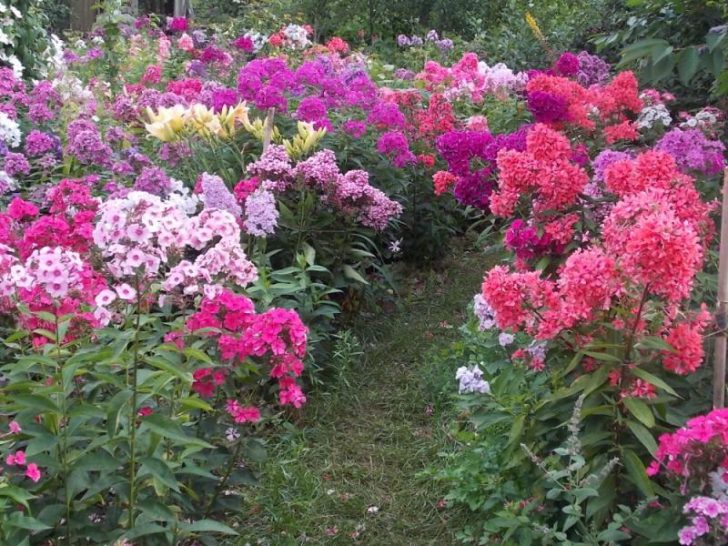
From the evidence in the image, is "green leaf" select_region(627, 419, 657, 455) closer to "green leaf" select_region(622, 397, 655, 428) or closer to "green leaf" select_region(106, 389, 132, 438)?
"green leaf" select_region(622, 397, 655, 428)

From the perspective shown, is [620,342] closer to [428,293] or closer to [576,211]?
[576,211]

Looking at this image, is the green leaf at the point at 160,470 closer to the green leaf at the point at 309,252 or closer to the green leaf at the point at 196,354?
the green leaf at the point at 196,354

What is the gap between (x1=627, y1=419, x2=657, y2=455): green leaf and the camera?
8.12 ft

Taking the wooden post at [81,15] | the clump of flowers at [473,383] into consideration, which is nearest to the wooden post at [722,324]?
the clump of flowers at [473,383]

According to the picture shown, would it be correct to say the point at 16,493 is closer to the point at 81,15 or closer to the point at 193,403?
the point at 193,403

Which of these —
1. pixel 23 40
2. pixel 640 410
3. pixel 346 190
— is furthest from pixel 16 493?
pixel 23 40

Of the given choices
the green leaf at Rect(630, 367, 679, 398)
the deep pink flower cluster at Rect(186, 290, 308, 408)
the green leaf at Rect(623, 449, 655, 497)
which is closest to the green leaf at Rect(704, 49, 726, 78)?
the green leaf at Rect(630, 367, 679, 398)

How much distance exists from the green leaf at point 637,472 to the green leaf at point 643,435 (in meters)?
0.06

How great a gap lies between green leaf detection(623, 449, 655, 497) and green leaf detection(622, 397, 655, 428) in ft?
0.42

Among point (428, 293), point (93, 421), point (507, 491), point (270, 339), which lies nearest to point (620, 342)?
point (507, 491)

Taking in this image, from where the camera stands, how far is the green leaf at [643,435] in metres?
2.47

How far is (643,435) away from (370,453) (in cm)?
166

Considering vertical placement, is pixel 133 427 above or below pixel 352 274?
above

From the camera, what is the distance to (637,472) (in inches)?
99.3
